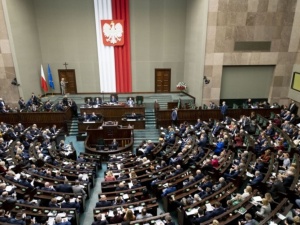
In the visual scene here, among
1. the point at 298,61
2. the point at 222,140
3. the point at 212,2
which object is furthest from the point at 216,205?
the point at 298,61

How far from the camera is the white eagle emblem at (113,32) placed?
58.9 ft

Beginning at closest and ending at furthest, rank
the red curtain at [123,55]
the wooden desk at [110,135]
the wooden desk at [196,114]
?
the wooden desk at [110,135] < the wooden desk at [196,114] < the red curtain at [123,55]

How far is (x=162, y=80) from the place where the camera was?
1958 centimetres

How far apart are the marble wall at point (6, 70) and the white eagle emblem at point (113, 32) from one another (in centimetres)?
638

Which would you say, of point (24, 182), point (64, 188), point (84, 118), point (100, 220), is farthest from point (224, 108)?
point (24, 182)

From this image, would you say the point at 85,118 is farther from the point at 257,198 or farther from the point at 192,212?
the point at 257,198

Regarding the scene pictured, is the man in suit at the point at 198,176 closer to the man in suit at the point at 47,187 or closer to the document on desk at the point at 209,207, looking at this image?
the document on desk at the point at 209,207

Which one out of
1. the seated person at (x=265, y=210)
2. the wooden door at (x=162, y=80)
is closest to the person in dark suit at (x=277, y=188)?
the seated person at (x=265, y=210)

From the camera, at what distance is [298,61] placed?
52.0 ft

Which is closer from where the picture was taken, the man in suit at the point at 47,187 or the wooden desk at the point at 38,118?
the man in suit at the point at 47,187

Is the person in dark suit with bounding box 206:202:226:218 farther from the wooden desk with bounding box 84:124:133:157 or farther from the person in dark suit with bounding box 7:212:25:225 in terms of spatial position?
the wooden desk with bounding box 84:124:133:157

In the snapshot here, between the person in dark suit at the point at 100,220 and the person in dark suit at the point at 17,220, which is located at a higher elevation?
the person in dark suit at the point at 17,220

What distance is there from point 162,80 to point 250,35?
7049mm

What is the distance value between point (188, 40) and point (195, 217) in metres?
14.3
